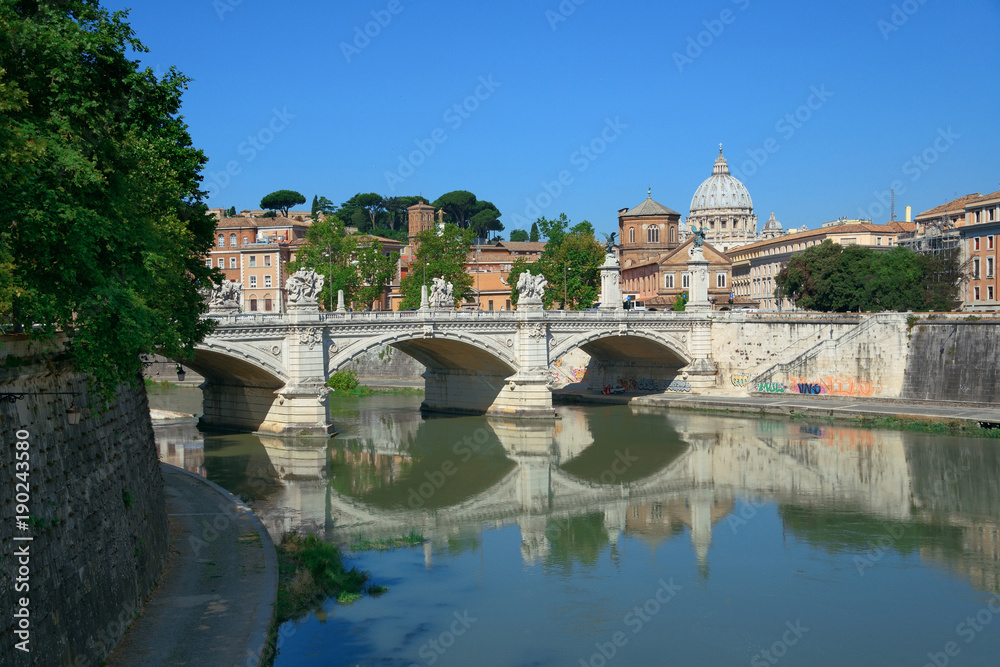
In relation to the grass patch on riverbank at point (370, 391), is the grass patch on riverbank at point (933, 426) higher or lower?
lower

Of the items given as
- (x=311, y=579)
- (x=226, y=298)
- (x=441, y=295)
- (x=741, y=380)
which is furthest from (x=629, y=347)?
(x=311, y=579)

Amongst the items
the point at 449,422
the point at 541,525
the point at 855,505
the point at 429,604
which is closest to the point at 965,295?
the point at 449,422

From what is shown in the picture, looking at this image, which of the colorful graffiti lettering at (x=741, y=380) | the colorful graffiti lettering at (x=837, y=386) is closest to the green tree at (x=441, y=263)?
the colorful graffiti lettering at (x=741, y=380)

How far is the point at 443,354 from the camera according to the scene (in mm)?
41625

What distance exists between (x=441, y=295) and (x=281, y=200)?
68.8 meters

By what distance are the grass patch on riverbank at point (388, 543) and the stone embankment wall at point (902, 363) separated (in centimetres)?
2509

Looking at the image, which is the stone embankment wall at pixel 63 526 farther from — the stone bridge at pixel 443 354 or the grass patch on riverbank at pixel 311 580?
the stone bridge at pixel 443 354

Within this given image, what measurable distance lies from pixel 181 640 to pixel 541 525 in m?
12.2

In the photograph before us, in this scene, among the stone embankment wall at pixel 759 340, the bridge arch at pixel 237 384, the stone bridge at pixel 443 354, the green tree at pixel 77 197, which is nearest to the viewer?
the green tree at pixel 77 197

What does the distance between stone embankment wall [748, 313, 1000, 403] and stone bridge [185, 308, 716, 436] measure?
16.9ft

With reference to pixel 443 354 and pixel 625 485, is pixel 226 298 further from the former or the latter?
pixel 625 485

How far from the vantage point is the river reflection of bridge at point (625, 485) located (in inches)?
850

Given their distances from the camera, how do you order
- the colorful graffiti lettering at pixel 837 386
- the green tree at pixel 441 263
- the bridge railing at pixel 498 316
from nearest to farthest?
the bridge railing at pixel 498 316, the colorful graffiti lettering at pixel 837 386, the green tree at pixel 441 263

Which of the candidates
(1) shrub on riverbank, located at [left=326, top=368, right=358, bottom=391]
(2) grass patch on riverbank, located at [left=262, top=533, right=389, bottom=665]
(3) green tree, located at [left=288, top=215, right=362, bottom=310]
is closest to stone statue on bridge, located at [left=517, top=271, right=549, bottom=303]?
(1) shrub on riverbank, located at [left=326, top=368, right=358, bottom=391]
